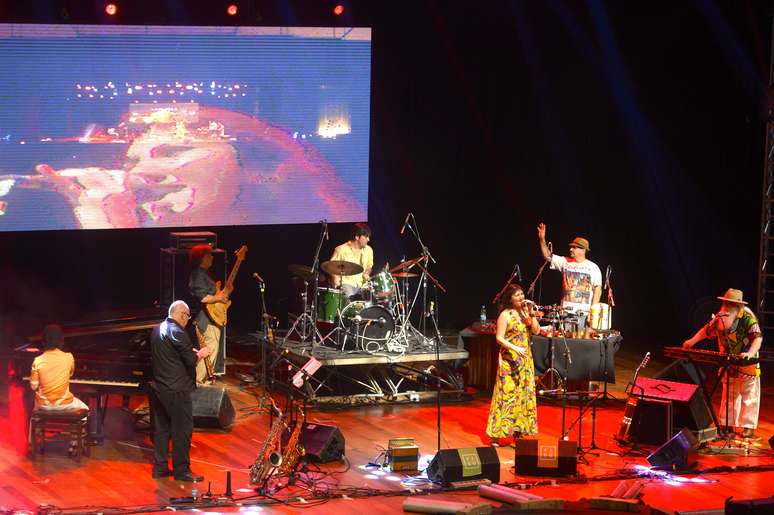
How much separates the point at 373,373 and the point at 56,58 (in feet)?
16.6

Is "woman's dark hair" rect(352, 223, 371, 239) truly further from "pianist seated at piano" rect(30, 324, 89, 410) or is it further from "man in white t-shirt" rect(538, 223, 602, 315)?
"pianist seated at piano" rect(30, 324, 89, 410)

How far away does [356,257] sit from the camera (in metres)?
13.0

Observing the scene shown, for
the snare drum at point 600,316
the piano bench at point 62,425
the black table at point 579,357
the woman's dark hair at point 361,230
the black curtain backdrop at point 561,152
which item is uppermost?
the black curtain backdrop at point 561,152

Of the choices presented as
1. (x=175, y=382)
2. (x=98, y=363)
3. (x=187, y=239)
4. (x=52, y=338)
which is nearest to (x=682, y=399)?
(x=175, y=382)

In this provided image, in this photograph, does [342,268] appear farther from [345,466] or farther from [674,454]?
[674,454]

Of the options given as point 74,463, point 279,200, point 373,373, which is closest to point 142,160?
point 279,200

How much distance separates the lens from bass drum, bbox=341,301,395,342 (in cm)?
1232

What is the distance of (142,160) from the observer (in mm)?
13828

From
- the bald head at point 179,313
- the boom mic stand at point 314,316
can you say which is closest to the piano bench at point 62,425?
the bald head at point 179,313

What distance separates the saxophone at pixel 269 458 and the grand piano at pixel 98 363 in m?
1.36

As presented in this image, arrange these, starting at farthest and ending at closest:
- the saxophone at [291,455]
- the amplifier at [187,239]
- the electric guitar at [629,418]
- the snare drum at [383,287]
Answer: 1. the amplifier at [187,239]
2. the snare drum at [383,287]
3. the electric guitar at [629,418]
4. the saxophone at [291,455]

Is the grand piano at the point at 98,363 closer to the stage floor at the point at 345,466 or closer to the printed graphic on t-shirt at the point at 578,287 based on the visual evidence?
the stage floor at the point at 345,466

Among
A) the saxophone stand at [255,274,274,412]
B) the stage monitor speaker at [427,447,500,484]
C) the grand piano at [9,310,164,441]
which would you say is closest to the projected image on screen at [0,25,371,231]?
the saxophone stand at [255,274,274,412]

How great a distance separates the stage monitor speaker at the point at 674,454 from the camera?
9.70 meters
